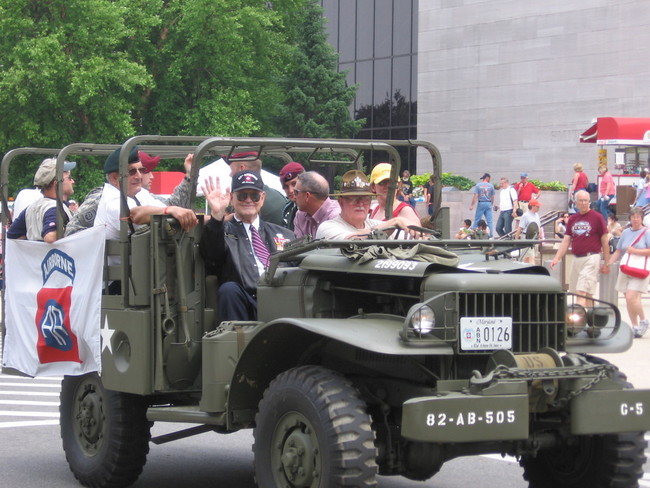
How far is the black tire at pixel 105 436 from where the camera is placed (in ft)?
24.8

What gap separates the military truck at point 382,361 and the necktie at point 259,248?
32cm

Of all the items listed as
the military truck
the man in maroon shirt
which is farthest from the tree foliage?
the military truck

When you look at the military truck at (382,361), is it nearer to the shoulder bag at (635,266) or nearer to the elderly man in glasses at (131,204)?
the elderly man in glasses at (131,204)

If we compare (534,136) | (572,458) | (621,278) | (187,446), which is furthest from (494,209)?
(572,458)

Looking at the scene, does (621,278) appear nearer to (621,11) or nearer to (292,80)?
(621,11)

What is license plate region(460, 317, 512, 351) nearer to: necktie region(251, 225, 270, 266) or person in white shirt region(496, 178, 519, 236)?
necktie region(251, 225, 270, 266)

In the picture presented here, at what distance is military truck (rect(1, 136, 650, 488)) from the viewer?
5.60m

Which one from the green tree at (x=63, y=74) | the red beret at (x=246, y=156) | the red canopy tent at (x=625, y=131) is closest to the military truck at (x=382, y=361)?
the red beret at (x=246, y=156)

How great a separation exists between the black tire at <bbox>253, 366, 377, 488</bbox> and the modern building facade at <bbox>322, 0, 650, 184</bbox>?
122 feet

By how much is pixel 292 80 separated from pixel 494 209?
50.5ft

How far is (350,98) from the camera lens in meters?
49.5

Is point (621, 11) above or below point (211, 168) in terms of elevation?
above

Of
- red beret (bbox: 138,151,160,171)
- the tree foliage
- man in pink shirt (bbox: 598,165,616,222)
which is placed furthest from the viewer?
the tree foliage

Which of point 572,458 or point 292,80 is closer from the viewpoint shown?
point 572,458
